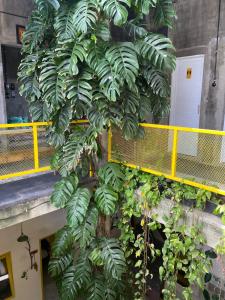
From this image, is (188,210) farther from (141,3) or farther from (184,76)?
(184,76)

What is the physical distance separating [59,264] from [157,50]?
107 inches

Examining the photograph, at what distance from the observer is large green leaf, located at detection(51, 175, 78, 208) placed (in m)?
2.67

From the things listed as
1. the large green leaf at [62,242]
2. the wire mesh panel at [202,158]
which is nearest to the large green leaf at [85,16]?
the wire mesh panel at [202,158]

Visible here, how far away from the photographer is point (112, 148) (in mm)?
3201

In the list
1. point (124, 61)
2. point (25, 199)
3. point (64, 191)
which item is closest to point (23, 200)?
point (25, 199)

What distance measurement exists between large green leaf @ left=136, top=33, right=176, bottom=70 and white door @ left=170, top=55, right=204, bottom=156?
2.25 meters

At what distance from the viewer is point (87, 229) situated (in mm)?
2693

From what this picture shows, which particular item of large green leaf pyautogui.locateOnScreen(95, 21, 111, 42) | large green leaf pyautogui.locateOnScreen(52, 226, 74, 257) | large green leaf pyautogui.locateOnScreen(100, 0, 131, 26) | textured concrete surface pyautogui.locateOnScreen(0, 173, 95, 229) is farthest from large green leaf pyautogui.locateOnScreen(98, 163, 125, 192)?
large green leaf pyautogui.locateOnScreen(100, 0, 131, 26)

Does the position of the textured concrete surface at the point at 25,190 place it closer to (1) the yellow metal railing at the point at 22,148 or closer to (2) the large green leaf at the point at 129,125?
(1) the yellow metal railing at the point at 22,148

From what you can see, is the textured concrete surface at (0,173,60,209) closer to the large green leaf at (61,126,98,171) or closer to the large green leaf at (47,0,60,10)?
the large green leaf at (61,126,98,171)

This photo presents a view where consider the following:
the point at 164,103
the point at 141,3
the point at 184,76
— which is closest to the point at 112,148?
the point at 164,103

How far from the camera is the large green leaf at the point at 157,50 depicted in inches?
87.2

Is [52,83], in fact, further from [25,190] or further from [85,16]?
[25,190]

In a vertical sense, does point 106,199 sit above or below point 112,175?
below
